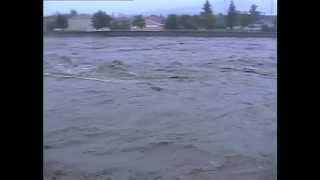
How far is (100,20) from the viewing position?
53.0 ft

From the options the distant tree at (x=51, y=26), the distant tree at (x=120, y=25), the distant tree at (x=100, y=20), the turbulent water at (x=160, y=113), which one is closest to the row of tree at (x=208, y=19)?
the turbulent water at (x=160, y=113)

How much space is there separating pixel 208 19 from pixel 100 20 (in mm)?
3341

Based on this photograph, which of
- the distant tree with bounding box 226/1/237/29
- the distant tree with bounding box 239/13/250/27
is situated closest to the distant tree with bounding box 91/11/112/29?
the distant tree with bounding box 226/1/237/29

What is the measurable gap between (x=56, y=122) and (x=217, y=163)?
105 inches

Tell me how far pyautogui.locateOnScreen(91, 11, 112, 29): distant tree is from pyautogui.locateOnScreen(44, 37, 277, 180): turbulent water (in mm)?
2257

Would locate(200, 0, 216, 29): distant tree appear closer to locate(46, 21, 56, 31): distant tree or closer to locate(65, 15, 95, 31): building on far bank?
locate(65, 15, 95, 31): building on far bank

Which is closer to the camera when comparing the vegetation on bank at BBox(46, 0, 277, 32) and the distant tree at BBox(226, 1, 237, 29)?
the distant tree at BBox(226, 1, 237, 29)

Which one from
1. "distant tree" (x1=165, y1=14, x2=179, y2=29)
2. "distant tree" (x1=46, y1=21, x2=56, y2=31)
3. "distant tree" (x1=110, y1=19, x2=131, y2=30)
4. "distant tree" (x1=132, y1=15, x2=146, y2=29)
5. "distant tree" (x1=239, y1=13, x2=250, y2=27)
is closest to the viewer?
"distant tree" (x1=46, y1=21, x2=56, y2=31)

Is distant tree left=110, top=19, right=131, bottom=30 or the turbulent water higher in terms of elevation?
distant tree left=110, top=19, right=131, bottom=30

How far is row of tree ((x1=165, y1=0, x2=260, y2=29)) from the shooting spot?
13.8m

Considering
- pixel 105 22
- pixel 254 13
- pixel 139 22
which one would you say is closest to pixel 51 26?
pixel 105 22

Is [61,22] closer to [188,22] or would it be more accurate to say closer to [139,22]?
[139,22]
